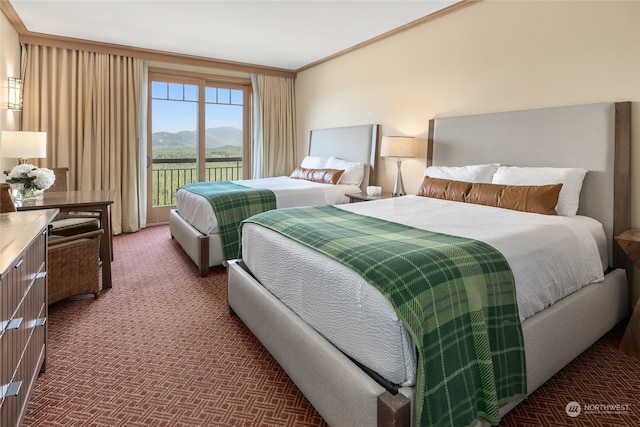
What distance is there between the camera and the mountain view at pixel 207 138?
574cm

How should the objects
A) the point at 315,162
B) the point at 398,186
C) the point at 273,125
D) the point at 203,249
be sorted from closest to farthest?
1. the point at 203,249
2. the point at 398,186
3. the point at 315,162
4. the point at 273,125

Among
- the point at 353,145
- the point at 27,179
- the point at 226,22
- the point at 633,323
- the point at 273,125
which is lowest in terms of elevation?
the point at 633,323

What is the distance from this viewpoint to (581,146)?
2.76 meters

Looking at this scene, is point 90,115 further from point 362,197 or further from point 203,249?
point 362,197

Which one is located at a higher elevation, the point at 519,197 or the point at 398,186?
the point at 398,186

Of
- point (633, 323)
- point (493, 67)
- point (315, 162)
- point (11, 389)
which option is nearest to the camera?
point (11, 389)

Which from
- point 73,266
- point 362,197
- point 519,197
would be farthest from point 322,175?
point 73,266

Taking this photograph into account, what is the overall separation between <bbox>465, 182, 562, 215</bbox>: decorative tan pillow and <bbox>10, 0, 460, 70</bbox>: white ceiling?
187 cm

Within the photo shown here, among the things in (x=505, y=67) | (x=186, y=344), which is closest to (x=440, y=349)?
(x=186, y=344)

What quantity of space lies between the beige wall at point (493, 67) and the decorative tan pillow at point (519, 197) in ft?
1.95

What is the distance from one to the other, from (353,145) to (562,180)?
2.75m

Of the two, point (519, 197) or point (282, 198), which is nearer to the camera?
point (519, 197)

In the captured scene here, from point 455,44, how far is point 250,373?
3.43m

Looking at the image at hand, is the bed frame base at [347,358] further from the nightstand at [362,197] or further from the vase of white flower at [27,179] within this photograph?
the nightstand at [362,197]
